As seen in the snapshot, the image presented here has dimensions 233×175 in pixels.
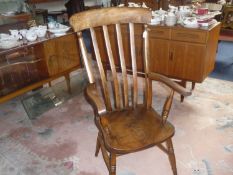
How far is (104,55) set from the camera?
274cm

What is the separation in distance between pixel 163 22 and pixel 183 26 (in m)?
0.24

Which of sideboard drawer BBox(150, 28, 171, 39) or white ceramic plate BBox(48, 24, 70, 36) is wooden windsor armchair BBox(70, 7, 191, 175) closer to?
sideboard drawer BBox(150, 28, 171, 39)

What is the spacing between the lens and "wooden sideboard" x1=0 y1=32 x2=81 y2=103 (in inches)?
90.6

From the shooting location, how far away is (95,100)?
1.24 metres

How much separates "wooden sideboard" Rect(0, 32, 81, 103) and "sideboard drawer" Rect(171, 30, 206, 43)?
41.3 inches

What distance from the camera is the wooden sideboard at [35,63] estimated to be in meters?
2.30

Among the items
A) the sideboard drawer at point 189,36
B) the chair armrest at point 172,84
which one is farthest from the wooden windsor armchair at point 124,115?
Answer: the sideboard drawer at point 189,36

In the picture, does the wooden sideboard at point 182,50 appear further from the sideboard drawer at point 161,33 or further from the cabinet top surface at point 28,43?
the cabinet top surface at point 28,43

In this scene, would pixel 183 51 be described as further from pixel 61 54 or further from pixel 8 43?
pixel 8 43

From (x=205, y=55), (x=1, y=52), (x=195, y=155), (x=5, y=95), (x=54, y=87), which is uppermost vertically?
(x=1, y=52)

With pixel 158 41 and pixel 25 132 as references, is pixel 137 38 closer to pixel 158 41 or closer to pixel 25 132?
pixel 158 41

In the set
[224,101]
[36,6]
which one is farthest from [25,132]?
[36,6]

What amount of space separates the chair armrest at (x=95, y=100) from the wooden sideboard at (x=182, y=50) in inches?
47.1

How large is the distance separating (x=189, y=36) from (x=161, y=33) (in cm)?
28
